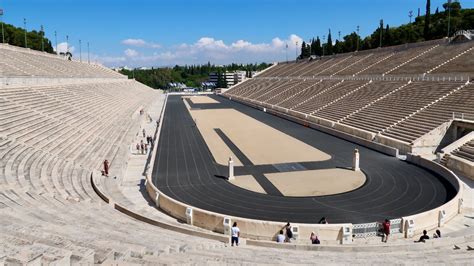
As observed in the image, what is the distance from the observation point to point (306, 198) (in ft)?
53.5

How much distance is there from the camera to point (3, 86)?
24.6m

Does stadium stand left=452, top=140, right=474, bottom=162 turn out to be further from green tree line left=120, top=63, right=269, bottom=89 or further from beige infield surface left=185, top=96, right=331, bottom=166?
green tree line left=120, top=63, right=269, bottom=89

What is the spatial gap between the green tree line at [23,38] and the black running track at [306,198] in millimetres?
72985

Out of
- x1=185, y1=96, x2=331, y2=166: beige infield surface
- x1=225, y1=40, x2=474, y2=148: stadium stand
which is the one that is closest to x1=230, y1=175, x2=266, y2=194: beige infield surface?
x1=185, y1=96, x2=331, y2=166: beige infield surface

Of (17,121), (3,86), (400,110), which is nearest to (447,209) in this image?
(400,110)

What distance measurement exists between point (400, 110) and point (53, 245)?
29.9m

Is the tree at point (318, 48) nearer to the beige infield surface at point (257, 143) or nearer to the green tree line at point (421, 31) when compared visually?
the green tree line at point (421, 31)

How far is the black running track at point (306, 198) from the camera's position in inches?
580

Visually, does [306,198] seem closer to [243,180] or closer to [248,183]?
[248,183]

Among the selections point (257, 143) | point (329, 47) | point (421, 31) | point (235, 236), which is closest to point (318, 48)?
point (329, 47)

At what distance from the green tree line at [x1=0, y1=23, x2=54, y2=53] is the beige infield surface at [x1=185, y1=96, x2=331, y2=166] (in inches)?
2424

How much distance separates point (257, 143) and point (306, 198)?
43.7 ft

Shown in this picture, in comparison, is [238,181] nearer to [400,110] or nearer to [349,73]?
[400,110]

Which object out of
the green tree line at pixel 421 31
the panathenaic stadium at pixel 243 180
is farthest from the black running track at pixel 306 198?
the green tree line at pixel 421 31
